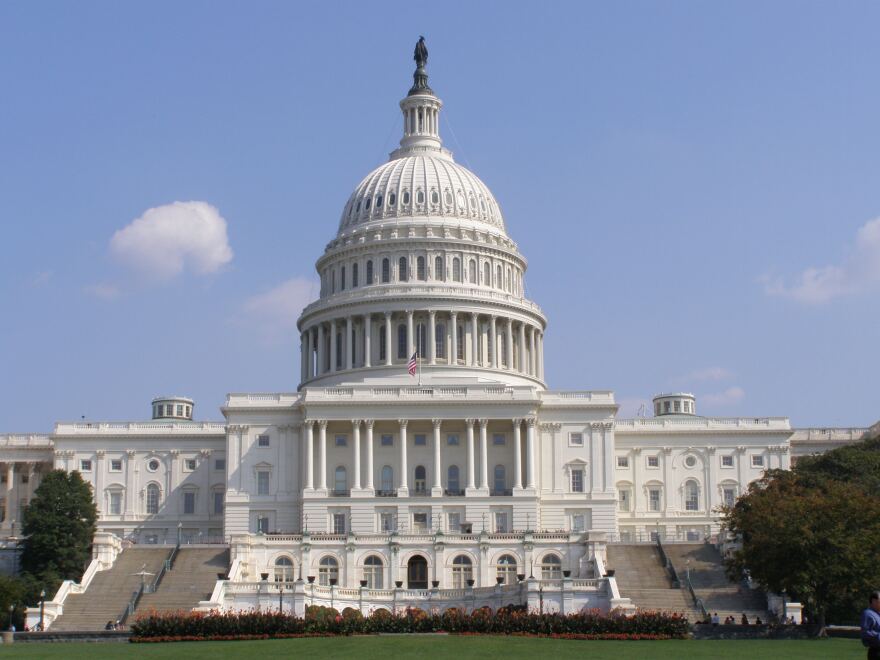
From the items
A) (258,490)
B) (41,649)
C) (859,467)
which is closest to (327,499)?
(258,490)

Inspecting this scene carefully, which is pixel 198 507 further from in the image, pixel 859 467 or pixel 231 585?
pixel 859 467

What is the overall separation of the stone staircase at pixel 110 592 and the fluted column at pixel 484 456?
24.9 metres

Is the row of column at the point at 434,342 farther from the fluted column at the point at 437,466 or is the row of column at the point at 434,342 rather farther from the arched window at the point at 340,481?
the arched window at the point at 340,481

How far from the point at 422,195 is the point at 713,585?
2211 inches

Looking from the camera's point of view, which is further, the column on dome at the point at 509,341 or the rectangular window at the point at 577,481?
the column on dome at the point at 509,341

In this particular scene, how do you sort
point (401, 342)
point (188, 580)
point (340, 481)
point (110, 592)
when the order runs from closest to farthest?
point (110, 592)
point (188, 580)
point (340, 481)
point (401, 342)

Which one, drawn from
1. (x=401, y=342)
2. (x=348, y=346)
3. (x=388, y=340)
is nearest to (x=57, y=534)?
(x=348, y=346)

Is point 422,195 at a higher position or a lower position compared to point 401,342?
higher

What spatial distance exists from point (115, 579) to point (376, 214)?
52.7 metres

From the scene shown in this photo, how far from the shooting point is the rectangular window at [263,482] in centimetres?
11688

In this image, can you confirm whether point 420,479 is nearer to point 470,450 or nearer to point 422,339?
point 470,450

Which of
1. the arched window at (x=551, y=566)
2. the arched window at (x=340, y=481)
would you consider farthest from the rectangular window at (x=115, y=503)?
the arched window at (x=551, y=566)

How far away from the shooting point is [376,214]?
451 feet

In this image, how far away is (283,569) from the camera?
9862 centimetres
